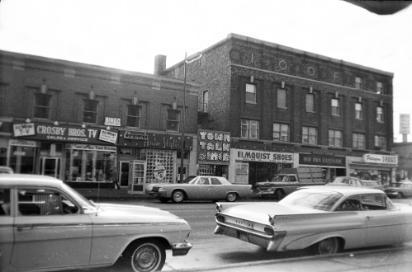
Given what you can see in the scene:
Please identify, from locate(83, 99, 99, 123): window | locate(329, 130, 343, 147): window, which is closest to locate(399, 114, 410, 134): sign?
locate(329, 130, 343, 147): window

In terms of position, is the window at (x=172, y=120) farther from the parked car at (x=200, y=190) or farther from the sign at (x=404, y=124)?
the sign at (x=404, y=124)

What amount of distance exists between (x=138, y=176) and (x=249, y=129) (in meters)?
9.54

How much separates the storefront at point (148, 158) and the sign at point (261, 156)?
3940 millimetres

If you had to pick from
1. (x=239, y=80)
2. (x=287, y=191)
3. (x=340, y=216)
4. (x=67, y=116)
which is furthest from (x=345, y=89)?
(x=340, y=216)

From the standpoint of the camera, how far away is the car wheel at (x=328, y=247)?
22.7 ft

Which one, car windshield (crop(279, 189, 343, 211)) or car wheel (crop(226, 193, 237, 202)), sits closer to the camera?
car windshield (crop(279, 189, 343, 211))

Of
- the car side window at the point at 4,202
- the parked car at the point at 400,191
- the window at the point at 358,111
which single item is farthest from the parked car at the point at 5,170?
the window at the point at 358,111

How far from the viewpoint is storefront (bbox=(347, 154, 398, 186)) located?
33812 millimetres

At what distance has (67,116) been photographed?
47.6ft

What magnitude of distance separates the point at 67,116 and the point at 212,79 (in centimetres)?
1715

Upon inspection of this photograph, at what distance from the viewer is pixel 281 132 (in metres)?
30.2

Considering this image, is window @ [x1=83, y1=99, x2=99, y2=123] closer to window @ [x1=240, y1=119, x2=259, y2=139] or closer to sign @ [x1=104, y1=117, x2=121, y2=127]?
sign @ [x1=104, y1=117, x2=121, y2=127]

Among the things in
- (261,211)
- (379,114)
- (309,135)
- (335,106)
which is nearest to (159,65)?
(309,135)

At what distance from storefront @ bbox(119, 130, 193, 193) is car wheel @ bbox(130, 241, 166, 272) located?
15375 millimetres
